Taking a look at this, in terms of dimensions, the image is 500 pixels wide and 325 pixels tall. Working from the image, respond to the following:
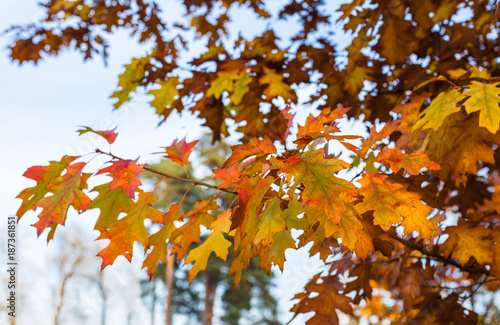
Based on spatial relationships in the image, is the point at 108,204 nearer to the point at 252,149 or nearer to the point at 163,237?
the point at 163,237

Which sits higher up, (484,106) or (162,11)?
(162,11)

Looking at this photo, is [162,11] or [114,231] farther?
[162,11]

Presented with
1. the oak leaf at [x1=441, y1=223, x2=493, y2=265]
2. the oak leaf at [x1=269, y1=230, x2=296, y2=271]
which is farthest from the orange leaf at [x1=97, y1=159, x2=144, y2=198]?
the oak leaf at [x1=441, y1=223, x2=493, y2=265]

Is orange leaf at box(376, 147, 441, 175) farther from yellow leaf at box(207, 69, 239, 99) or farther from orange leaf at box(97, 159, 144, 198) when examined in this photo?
yellow leaf at box(207, 69, 239, 99)

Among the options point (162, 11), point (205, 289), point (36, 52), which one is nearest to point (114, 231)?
point (162, 11)

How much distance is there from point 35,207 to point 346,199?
110 cm

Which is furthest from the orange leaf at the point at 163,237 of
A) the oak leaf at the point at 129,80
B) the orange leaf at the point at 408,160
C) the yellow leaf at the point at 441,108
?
the oak leaf at the point at 129,80

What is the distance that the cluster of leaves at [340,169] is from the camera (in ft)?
4.37

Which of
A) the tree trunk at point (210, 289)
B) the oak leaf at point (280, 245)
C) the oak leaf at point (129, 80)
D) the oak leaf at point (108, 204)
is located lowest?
the oak leaf at point (280, 245)

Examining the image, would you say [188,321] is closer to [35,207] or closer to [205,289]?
[205,289]

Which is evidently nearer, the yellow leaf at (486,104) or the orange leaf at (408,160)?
the orange leaf at (408,160)

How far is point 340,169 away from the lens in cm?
118

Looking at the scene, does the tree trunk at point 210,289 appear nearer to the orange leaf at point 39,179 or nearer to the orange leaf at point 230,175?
the orange leaf at point 39,179

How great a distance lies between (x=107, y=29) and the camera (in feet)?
14.1
